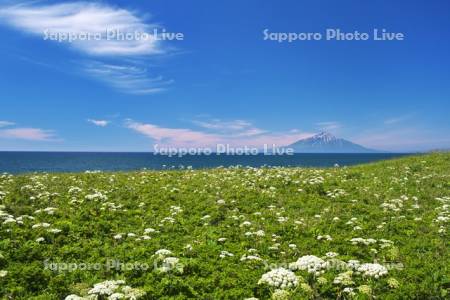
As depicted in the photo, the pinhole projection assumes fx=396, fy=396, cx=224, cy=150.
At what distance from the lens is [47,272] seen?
11.6 meters

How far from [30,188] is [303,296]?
17.1m

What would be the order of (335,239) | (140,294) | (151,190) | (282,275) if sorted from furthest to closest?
(151,190) → (335,239) → (282,275) → (140,294)

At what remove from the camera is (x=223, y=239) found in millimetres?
14711

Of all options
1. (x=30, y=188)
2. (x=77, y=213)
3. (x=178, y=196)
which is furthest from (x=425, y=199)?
(x=30, y=188)

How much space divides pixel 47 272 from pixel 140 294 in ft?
12.4

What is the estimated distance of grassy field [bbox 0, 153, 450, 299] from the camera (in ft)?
35.8

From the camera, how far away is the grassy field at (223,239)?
1090 centimetres

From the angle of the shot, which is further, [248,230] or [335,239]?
[248,230]

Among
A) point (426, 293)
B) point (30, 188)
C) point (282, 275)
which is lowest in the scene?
point (426, 293)

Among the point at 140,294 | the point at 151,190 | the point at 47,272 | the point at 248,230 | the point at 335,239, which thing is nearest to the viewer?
the point at 140,294

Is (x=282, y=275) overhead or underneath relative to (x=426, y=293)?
overhead

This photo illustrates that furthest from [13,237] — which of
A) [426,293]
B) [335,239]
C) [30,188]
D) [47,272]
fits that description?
[426,293]

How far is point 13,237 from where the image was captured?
1386 centimetres

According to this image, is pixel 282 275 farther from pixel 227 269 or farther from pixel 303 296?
pixel 227 269
